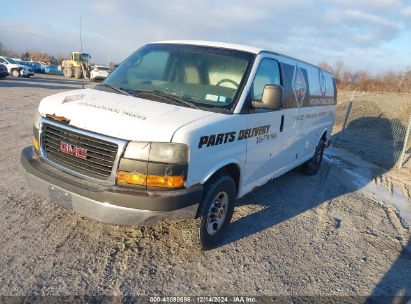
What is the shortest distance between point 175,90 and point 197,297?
220 cm

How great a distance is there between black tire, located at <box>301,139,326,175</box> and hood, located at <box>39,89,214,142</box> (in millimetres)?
4474

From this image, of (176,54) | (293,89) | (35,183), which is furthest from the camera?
(293,89)

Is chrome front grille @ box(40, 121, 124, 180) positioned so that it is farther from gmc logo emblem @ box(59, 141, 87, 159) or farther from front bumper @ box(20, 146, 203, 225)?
front bumper @ box(20, 146, 203, 225)

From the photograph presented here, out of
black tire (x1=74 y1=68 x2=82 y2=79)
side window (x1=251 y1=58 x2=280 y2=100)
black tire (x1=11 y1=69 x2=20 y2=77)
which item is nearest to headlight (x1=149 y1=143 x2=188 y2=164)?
side window (x1=251 y1=58 x2=280 y2=100)

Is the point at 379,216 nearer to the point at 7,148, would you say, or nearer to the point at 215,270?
the point at 215,270

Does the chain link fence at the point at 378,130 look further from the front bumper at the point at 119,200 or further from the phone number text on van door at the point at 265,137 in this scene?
the front bumper at the point at 119,200

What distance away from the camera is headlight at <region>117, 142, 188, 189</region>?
3.10 m

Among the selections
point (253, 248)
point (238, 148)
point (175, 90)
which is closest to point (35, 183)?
point (175, 90)

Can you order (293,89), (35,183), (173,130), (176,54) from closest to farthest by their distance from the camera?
1. (173,130)
2. (35,183)
3. (176,54)
4. (293,89)

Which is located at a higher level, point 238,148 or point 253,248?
point 238,148

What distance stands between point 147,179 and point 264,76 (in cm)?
215

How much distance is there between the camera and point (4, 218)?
4.06 metres

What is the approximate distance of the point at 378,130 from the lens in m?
15.1

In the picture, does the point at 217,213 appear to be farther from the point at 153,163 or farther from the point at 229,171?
the point at 153,163
